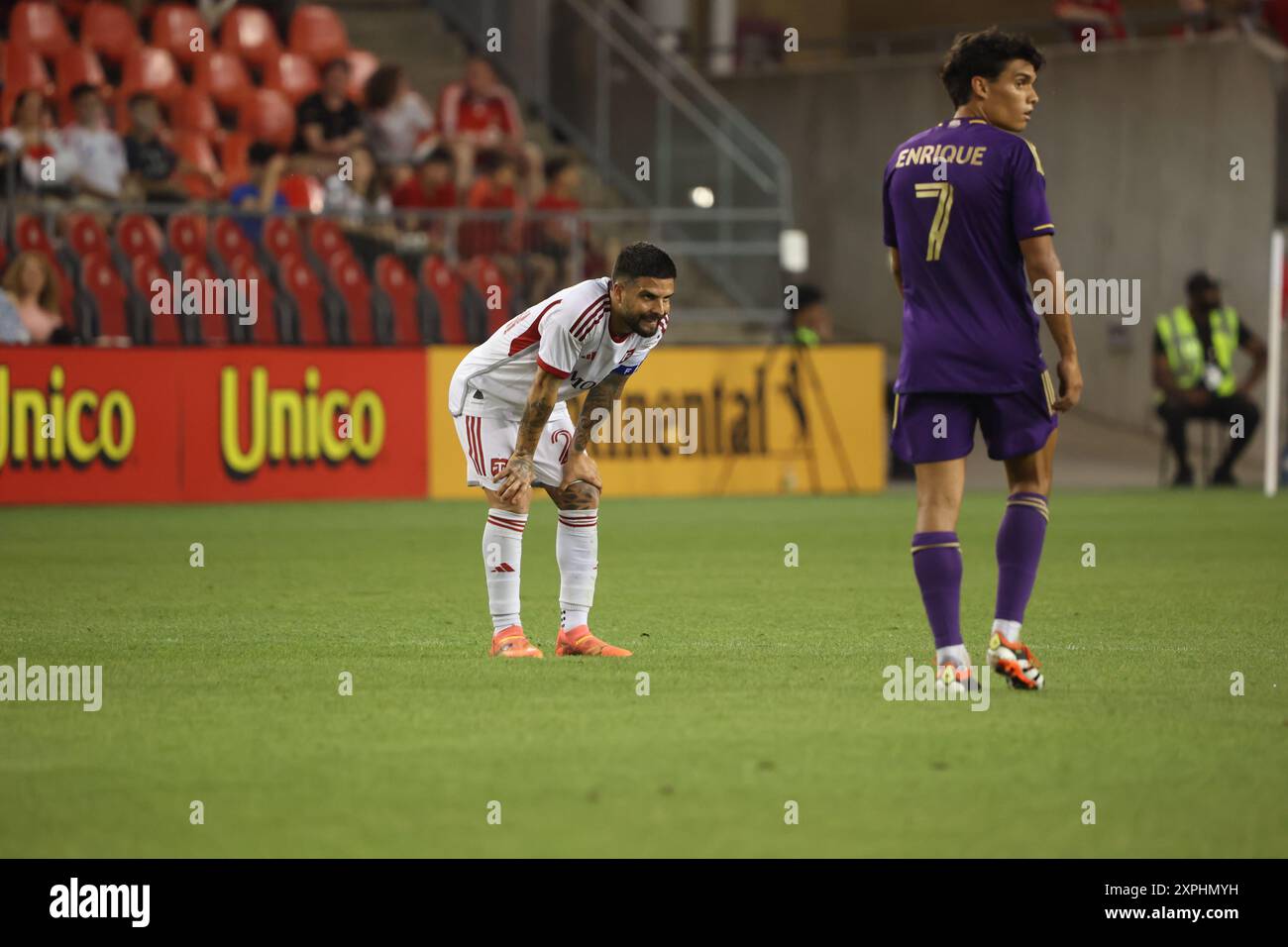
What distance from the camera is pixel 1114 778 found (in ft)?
18.1

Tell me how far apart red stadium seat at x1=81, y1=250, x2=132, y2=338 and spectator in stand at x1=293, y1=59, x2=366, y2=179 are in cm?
324

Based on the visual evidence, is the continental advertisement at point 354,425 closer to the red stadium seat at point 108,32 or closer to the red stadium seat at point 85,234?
the red stadium seat at point 85,234

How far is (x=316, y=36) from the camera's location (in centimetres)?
2417

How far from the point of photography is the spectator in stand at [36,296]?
17406mm

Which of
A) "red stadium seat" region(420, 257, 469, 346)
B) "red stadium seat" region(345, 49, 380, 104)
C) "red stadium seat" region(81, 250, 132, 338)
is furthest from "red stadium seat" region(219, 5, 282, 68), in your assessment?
"red stadium seat" region(81, 250, 132, 338)

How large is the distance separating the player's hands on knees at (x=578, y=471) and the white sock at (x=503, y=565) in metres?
0.24

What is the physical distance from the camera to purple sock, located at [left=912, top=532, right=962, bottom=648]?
6.99m

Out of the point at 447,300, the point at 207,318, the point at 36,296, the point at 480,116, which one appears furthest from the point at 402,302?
the point at 480,116

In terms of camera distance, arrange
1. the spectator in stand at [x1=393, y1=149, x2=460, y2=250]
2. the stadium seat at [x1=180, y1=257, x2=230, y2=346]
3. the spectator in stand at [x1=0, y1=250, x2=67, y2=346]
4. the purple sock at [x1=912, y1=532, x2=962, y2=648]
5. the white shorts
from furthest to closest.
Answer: the spectator in stand at [x1=393, y1=149, x2=460, y2=250] → the stadium seat at [x1=180, y1=257, x2=230, y2=346] → the spectator in stand at [x1=0, y1=250, x2=67, y2=346] → the white shorts → the purple sock at [x1=912, y1=532, x2=962, y2=648]

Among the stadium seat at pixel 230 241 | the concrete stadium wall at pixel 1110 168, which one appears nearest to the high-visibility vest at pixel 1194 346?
the concrete stadium wall at pixel 1110 168

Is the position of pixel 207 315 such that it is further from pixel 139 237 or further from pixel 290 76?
pixel 290 76

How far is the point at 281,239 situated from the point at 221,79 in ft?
13.8

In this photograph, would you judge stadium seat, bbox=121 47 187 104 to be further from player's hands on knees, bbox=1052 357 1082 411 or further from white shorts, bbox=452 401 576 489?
player's hands on knees, bbox=1052 357 1082 411
